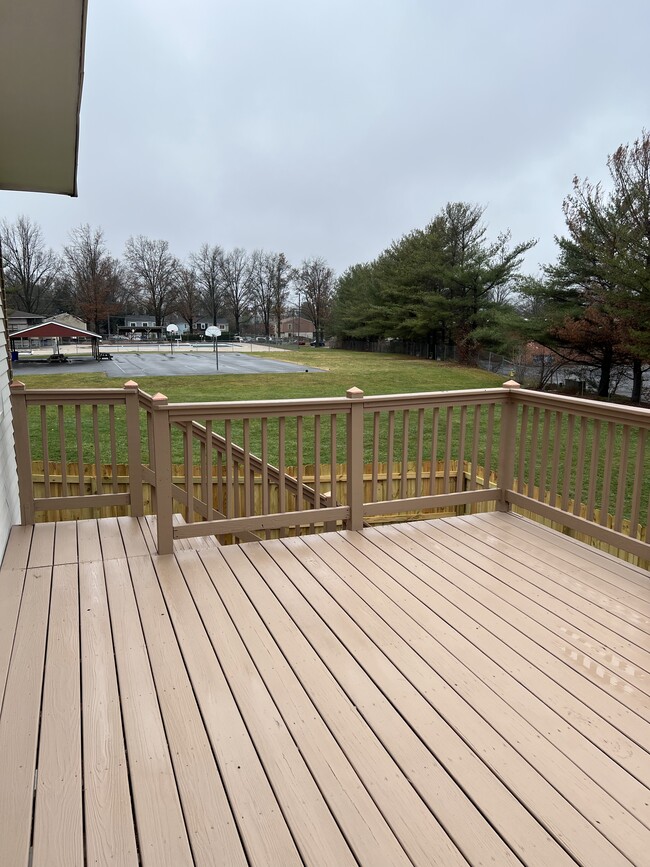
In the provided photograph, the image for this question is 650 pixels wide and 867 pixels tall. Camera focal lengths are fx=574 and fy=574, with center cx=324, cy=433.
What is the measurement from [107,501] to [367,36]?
51.7 ft

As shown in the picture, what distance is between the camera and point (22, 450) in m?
3.90

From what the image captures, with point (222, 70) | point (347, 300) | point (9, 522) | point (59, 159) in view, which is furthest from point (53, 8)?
point (347, 300)

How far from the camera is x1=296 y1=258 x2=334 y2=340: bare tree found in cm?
4550

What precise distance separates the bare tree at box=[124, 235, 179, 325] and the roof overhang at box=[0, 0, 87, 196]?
126ft

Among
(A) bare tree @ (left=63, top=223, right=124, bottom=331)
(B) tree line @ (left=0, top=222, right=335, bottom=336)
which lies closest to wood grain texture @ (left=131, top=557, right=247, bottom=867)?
(B) tree line @ (left=0, top=222, right=335, bottom=336)

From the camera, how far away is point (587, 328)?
15875 mm

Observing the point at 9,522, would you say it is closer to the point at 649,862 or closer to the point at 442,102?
the point at 649,862

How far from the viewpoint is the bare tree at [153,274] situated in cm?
4072

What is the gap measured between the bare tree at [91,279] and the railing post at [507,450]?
30.6 metres

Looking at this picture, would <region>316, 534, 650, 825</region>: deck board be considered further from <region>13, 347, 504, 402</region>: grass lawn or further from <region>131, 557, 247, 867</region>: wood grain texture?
<region>13, 347, 504, 402</region>: grass lawn

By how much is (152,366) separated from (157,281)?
55.1 ft

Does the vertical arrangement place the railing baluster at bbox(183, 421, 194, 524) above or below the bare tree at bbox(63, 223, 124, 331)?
below

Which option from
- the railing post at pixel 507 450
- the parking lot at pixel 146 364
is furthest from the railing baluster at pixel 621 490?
the parking lot at pixel 146 364

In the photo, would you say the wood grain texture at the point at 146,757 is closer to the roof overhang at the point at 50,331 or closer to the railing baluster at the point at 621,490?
the railing baluster at the point at 621,490
